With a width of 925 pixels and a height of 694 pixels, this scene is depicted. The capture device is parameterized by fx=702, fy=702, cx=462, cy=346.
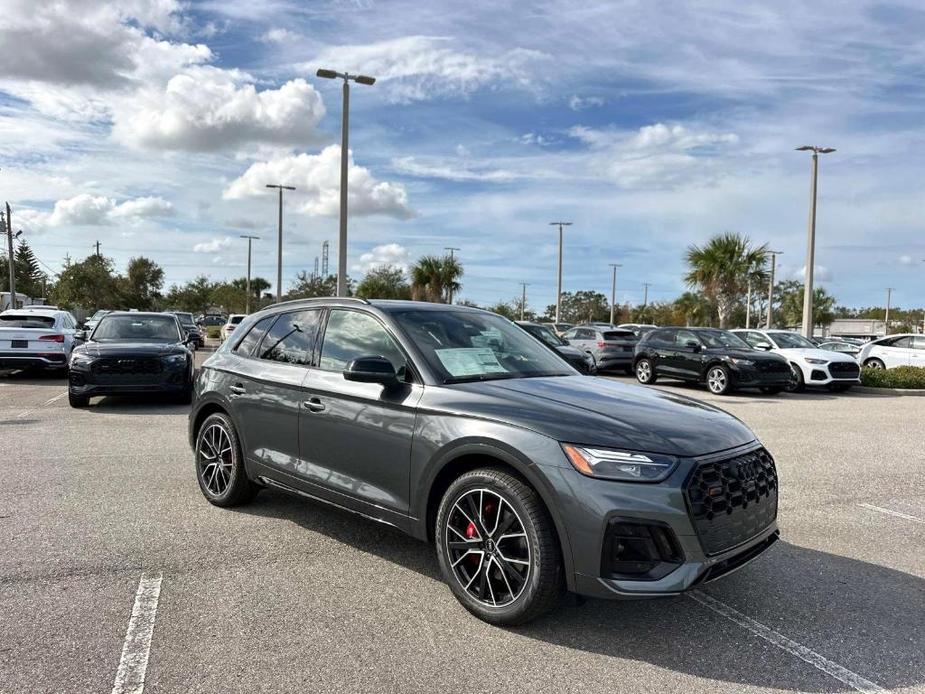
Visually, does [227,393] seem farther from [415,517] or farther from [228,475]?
[415,517]

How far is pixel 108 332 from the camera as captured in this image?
11852mm

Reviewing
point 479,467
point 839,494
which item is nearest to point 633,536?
point 479,467

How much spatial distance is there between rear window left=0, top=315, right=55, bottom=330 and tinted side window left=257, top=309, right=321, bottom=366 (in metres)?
12.4

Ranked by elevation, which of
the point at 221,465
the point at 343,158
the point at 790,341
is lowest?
the point at 221,465

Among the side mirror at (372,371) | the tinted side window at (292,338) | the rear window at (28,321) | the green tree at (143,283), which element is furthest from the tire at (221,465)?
the green tree at (143,283)

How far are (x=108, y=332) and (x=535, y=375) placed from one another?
9823 mm

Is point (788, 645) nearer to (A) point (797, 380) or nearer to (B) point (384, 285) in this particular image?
(A) point (797, 380)

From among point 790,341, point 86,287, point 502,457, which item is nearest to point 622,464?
point 502,457

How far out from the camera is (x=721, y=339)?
1700 cm

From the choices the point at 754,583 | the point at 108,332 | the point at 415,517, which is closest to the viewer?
the point at 415,517

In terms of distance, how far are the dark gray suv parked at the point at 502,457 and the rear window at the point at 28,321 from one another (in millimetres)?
12859

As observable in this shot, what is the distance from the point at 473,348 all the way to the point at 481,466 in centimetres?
105

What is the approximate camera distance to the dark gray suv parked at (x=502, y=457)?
3.21m

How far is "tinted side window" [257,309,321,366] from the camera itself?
4930mm
